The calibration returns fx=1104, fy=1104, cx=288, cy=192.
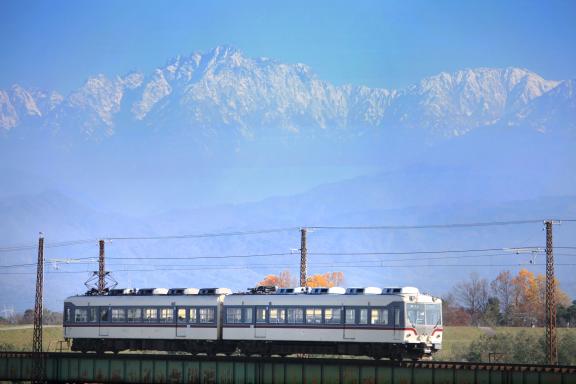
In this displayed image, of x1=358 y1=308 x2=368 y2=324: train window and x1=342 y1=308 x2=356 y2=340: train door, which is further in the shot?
x1=342 y1=308 x2=356 y2=340: train door

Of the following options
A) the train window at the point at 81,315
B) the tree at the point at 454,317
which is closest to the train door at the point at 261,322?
the train window at the point at 81,315

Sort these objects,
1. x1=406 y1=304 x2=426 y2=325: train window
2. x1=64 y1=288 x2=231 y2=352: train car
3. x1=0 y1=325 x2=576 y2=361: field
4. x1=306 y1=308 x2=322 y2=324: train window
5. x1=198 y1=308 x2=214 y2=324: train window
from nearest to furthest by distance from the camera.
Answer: x1=406 y1=304 x2=426 y2=325: train window
x1=306 y1=308 x2=322 y2=324: train window
x1=198 y1=308 x2=214 y2=324: train window
x1=64 y1=288 x2=231 y2=352: train car
x1=0 y1=325 x2=576 y2=361: field

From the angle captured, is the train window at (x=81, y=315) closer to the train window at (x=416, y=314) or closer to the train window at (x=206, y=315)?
the train window at (x=206, y=315)

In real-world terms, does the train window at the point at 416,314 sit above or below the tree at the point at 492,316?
above

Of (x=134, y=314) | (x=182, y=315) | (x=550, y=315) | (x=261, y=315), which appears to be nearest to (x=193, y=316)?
(x=182, y=315)

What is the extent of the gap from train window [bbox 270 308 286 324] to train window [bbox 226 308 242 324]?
9.23 feet

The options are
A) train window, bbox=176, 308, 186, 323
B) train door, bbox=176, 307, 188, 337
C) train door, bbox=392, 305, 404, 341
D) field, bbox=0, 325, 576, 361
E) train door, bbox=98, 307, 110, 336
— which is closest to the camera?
train door, bbox=392, 305, 404, 341

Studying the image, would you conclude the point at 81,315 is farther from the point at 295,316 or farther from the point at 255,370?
the point at 295,316

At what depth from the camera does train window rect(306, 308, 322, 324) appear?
76.4 metres

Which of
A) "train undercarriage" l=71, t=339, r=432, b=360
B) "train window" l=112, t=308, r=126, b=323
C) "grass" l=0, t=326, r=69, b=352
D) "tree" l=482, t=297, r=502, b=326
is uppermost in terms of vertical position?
"train window" l=112, t=308, r=126, b=323

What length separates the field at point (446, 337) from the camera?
4850 inches

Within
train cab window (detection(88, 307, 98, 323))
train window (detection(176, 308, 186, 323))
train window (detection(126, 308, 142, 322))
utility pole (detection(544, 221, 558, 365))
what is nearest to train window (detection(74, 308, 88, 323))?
train cab window (detection(88, 307, 98, 323))

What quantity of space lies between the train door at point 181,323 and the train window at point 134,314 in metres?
3.57

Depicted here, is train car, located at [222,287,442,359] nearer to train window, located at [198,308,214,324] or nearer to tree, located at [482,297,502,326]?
train window, located at [198,308,214,324]
